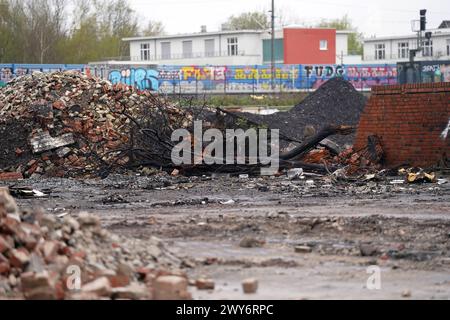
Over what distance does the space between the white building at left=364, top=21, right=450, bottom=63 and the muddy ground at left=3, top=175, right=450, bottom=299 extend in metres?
75.0

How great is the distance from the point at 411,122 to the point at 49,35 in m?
61.4

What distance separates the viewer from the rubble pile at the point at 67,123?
2056 cm

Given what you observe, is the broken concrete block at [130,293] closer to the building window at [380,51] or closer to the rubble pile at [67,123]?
the rubble pile at [67,123]

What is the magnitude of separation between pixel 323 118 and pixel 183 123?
9760 mm

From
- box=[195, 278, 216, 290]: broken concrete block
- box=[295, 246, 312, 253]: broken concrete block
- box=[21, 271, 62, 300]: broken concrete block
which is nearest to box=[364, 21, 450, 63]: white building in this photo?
box=[295, 246, 312, 253]: broken concrete block

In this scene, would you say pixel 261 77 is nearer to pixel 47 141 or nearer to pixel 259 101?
pixel 259 101

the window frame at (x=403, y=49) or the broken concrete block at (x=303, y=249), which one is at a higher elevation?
the window frame at (x=403, y=49)

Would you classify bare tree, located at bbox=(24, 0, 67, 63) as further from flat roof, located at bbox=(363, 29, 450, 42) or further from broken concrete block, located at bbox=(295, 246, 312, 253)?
broken concrete block, located at bbox=(295, 246, 312, 253)

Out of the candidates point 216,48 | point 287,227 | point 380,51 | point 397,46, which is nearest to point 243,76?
point 216,48

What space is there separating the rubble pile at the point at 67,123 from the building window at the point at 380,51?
79541 millimetres

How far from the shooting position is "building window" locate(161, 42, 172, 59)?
96500mm

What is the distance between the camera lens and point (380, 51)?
332 ft

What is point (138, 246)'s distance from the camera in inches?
359

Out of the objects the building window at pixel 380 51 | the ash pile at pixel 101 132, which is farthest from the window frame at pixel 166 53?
the ash pile at pixel 101 132
